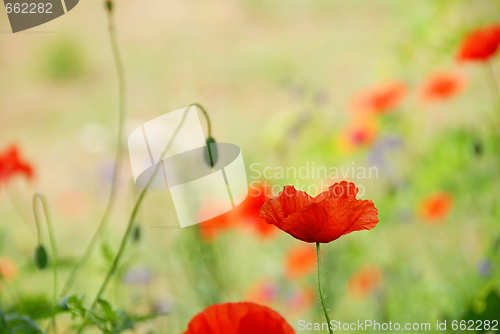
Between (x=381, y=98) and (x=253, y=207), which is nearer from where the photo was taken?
(x=253, y=207)

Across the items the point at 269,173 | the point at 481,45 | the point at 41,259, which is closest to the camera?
the point at 41,259

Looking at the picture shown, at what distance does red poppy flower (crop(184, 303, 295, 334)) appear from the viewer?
224 mm

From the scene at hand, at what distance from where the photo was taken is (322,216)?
23 centimetres

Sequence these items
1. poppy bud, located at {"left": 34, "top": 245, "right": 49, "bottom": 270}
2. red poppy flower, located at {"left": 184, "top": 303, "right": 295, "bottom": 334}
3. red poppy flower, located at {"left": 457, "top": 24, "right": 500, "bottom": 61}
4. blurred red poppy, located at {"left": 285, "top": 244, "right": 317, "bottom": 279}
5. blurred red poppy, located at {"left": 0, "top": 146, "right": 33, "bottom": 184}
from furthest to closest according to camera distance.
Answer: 1. blurred red poppy, located at {"left": 285, "top": 244, "right": 317, "bottom": 279}
2. red poppy flower, located at {"left": 457, "top": 24, "right": 500, "bottom": 61}
3. blurred red poppy, located at {"left": 0, "top": 146, "right": 33, "bottom": 184}
4. poppy bud, located at {"left": 34, "top": 245, "right": 49, "bottom": 270}
5. red poppy flower, located at {"left": 184, "top": 303, "right": 295, "bottom": 334}

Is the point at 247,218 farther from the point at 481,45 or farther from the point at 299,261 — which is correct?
the point at 481,45

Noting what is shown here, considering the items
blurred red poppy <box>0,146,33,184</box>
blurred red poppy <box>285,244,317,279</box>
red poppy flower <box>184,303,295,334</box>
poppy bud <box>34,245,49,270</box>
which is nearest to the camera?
red poppy flower <box>184,303,295,334</box>

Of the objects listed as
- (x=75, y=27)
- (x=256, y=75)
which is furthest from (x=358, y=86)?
(x=75, y=27)

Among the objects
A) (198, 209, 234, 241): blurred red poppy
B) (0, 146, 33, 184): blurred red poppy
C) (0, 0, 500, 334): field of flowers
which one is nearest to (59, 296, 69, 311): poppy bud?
(0, 0, 500, 334): field of flowers

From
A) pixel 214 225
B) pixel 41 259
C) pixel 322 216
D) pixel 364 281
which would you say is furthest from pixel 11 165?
pixel 364 281

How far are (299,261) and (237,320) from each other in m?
0.58

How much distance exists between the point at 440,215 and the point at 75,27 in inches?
73.2

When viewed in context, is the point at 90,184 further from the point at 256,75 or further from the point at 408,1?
the point at 408,1

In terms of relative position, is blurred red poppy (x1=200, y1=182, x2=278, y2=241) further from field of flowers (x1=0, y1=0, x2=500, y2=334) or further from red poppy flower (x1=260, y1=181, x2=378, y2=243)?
red poppy flower (x1=260, y1=181, x2=378, y2=243)

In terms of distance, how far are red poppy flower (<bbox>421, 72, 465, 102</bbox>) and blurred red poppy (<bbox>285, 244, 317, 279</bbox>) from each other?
16.6 inches
